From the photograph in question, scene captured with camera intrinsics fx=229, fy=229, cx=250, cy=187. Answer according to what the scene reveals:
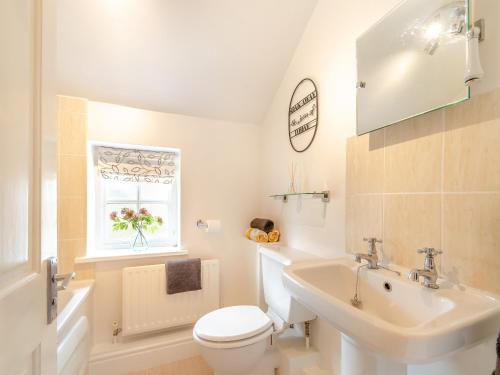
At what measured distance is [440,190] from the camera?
807 millimetres

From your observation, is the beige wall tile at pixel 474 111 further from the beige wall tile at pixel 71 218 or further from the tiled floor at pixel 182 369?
the beige wall tile at pixel 71 218

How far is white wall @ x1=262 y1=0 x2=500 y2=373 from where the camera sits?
120cm

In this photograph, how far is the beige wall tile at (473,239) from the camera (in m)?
0.67

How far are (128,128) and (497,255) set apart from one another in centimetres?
210

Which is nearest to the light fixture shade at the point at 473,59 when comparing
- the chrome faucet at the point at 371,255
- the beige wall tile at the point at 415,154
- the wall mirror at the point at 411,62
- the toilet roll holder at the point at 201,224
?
the wall mirror at the point at 411,62

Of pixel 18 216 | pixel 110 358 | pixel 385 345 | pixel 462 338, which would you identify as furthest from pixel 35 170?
pixel 110 358

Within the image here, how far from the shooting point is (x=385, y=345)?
1.59 feet

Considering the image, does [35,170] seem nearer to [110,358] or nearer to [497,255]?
[497,255]

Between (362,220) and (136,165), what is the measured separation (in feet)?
5.54

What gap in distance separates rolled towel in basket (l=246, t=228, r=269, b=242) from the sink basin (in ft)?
2.73

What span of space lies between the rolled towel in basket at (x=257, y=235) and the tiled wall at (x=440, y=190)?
2.72ft

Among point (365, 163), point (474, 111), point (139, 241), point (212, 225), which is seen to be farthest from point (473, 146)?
point (139, 241)

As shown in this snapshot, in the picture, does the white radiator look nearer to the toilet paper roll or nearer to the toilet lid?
the toilet paper roll

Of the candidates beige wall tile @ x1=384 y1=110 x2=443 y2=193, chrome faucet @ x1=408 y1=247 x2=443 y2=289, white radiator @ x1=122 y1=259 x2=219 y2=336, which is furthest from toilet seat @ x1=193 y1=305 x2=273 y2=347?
beige wall tile @ x1=384 y1=110 x2=443 y2=193
